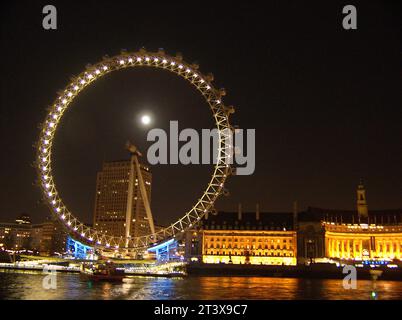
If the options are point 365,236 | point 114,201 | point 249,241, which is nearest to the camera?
point 249,241

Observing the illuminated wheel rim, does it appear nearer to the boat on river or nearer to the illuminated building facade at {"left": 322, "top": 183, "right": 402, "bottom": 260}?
the boat on river

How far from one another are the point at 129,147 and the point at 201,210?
15.2 meters

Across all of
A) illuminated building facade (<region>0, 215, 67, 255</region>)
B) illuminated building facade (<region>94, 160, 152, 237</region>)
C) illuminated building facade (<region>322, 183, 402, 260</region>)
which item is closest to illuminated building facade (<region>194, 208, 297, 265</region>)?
illuminated building facade (<region>322, 183, 402, 260</region>)

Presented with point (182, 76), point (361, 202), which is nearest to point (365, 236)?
point (361, 202)

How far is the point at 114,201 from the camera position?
149875mm

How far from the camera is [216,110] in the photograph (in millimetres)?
48875

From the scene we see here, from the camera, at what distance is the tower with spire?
117312mm

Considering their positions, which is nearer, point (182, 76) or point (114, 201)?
point (182, 76)

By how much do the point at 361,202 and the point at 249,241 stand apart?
31.1m

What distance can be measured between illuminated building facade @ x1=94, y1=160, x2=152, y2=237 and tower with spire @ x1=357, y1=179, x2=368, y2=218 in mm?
61260

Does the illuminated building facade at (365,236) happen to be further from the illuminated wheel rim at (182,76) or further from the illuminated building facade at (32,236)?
the illuminated building facade at (32,236)

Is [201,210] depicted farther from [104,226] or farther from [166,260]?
[104,226]

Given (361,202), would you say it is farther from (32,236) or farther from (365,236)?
(32,236)
